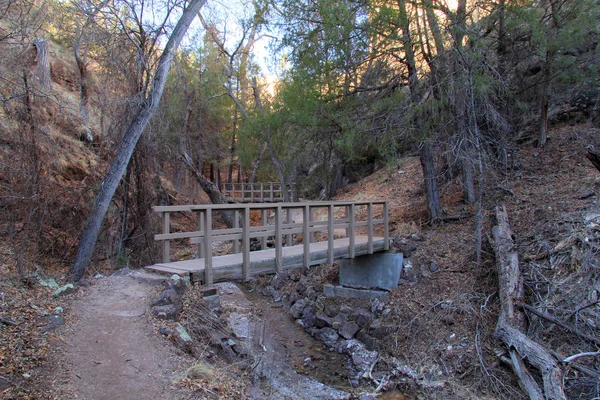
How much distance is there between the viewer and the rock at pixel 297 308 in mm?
10219

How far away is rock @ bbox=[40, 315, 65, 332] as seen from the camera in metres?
4.06

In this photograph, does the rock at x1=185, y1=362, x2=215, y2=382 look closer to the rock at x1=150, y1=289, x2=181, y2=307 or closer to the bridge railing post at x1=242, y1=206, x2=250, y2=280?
the rock at x1=150, y1=289, x2=181, y2=307

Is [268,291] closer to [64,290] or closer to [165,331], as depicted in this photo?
[64,290]

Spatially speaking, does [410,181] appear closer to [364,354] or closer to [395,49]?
[395,49]

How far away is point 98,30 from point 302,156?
8.07 m

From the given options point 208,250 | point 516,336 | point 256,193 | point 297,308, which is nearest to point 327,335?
point 297,308

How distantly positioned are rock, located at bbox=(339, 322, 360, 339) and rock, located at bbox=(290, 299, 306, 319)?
1544mm

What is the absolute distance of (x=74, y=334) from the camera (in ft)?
13.5

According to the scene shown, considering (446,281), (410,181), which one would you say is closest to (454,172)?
(410,181)

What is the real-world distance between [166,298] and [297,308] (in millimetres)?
5905

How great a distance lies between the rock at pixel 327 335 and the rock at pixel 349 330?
0.16m

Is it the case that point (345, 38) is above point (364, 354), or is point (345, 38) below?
above

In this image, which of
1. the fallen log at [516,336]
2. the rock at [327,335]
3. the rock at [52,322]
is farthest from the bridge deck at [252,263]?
the fallen log at [516,336]

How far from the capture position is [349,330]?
884 centimetres
